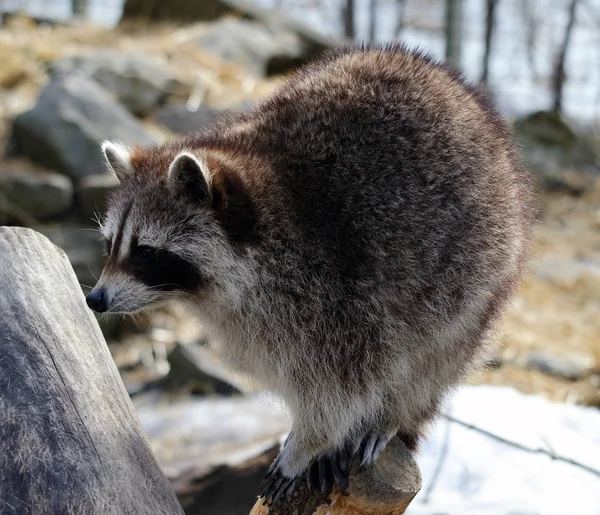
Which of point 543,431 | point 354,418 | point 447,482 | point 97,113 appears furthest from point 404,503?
point 97,113

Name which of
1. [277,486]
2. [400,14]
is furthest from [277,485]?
[400,14]

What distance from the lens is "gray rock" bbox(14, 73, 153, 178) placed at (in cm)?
599

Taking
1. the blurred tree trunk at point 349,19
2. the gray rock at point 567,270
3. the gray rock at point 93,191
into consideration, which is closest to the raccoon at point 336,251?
the gray rock at point 93,191

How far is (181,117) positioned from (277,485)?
510cm

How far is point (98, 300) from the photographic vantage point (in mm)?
A: 2156

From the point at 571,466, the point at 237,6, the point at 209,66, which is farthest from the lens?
the point at 237,6

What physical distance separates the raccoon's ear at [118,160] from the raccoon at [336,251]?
18 mm

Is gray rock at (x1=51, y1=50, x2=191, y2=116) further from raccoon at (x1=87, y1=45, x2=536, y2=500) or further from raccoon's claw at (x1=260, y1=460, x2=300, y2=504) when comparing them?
raccoon's claw at (x1=260, y1=460, x2=300, y2=504)

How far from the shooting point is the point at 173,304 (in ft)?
7.75

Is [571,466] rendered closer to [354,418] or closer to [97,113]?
[354,418]

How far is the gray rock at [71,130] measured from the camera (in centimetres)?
599

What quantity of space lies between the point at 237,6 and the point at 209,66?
236cm

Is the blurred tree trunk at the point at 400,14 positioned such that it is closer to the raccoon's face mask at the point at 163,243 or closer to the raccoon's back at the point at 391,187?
the raccoon's back at the point at 391,187

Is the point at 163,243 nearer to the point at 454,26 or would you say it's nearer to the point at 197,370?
the point at 197,370
